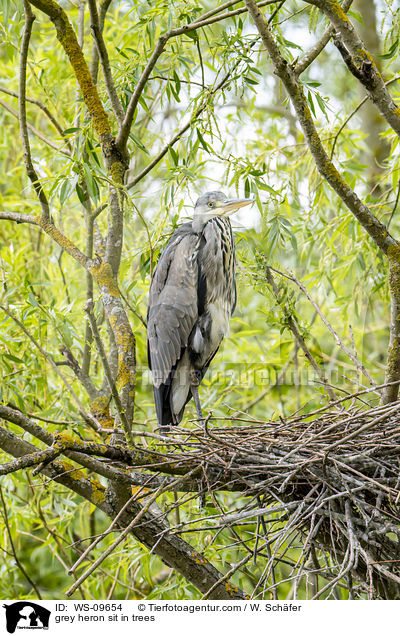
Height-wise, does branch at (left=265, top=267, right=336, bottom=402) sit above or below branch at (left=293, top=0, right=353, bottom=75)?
below

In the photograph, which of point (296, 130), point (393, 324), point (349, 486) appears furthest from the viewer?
point (296, 130)

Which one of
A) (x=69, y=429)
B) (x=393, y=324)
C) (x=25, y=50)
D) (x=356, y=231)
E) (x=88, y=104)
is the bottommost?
(x=69, y=429)

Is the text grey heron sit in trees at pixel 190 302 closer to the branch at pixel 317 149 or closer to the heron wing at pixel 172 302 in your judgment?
the heron wing at pixel 172 302

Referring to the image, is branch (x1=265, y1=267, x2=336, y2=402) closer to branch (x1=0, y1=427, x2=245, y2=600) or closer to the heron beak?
the heron beak

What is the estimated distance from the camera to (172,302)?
98.2 inches

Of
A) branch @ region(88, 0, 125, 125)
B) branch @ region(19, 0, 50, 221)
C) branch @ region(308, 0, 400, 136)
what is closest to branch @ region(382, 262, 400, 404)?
Answer: branch @ region(308, 0, 400, 136)

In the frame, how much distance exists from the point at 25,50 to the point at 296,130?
94.5 inches

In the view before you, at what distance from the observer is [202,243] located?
2547mm

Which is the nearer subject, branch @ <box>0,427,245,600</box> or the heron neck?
branch @ <box>0,427,245,600</box>

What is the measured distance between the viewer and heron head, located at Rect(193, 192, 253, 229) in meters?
2.40
